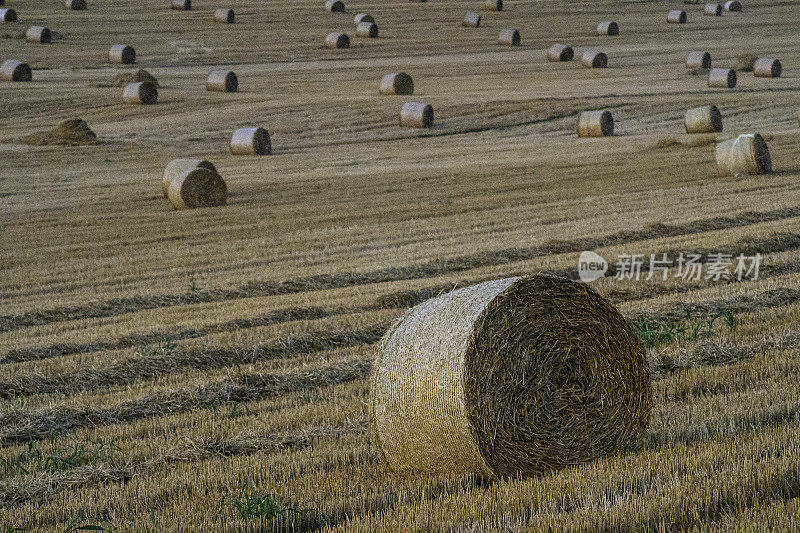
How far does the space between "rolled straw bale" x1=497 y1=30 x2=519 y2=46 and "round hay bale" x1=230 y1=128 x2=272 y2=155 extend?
20.4 m

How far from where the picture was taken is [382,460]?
6.09m

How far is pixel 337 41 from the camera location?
45.0 metres

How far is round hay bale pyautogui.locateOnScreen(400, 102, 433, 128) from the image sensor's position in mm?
31641

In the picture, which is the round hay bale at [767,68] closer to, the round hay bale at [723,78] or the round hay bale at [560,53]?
the round hay bale at [723,78]

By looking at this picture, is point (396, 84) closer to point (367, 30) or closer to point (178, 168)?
point (367, 30)

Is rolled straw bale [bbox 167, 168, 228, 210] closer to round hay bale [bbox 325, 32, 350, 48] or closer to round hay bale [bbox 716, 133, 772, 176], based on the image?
round hay bale [bbox 716, 133, 772, 176]

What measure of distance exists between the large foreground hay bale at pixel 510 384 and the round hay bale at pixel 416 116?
1017 inches

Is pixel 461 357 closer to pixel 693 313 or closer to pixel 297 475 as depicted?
pixel 297 475

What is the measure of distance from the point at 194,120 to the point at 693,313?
81.7 feet

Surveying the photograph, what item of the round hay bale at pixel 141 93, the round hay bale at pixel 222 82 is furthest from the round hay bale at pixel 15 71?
the round hay bale at pixel 222 82

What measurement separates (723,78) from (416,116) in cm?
1177

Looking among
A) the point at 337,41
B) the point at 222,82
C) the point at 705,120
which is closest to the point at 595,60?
the point at 337,41

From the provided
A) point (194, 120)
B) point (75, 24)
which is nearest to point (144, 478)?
point (194, 120)

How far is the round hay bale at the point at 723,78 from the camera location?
36.3 metres
